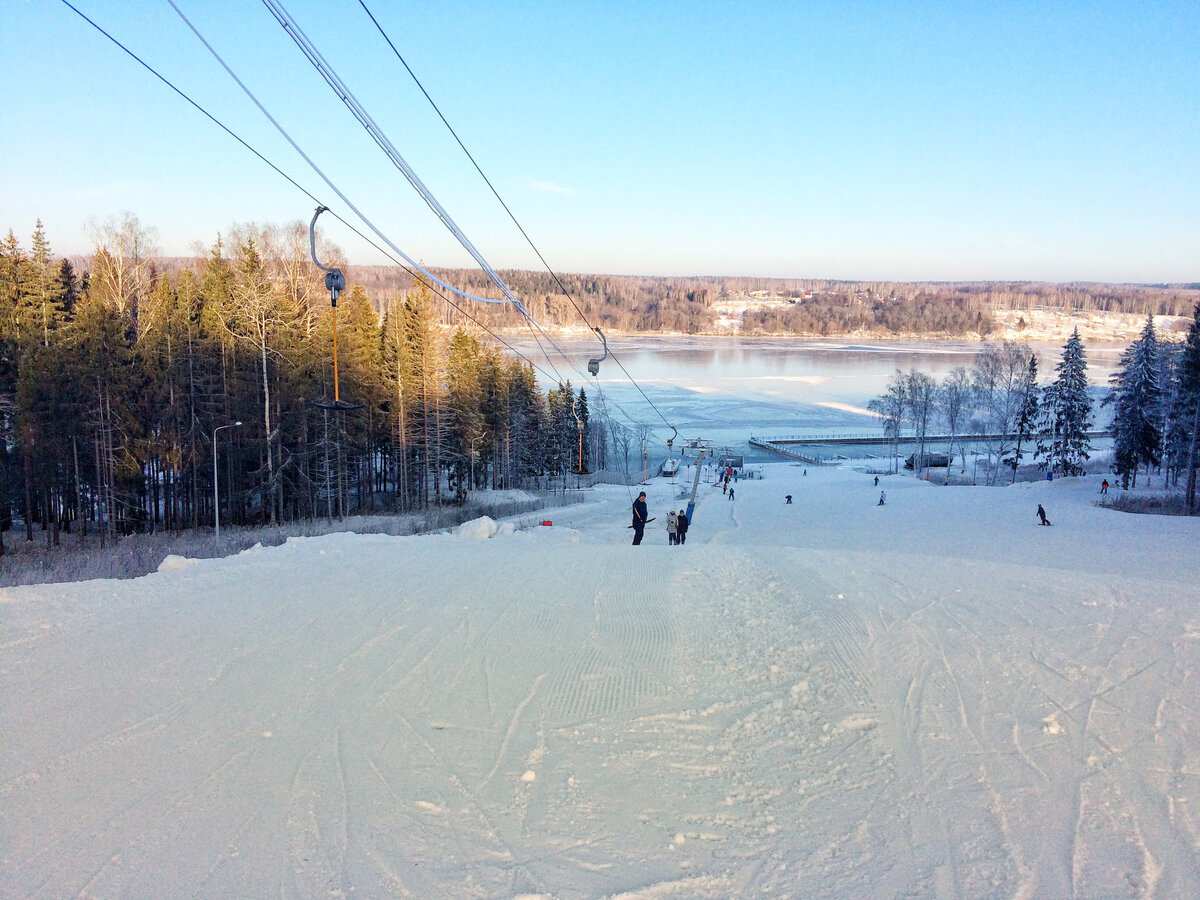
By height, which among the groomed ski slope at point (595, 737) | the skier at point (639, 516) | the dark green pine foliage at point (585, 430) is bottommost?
the dark green pine foliage at point (585, 430)

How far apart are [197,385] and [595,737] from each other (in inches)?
1205

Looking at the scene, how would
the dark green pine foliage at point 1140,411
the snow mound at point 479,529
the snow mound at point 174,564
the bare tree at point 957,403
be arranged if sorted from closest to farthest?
the snow mound at point 174,564
the snow mound at point 479,529
the dark green pine foliage at point 1140,411
the bare tree at point 957,403

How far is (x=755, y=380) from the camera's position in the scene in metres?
112

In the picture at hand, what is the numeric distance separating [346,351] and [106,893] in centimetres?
A: 2996

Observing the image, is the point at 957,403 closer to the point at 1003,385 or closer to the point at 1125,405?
the point at 1003,385

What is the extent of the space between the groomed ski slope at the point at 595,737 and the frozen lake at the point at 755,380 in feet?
189

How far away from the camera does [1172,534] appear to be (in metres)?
26.4

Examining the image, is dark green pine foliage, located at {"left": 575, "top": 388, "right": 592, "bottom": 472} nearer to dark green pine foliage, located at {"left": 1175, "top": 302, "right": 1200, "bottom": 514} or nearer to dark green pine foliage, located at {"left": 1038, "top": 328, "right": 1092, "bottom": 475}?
dark green pine foliage, located at {"left": 1038, "top": 328, "right": 1092, "bottom": 475}

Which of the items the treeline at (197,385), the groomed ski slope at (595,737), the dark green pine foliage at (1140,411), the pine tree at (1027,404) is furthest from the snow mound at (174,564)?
the pine tree at (1027,404)

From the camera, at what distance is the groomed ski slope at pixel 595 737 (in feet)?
15.9

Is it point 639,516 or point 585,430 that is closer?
point 639,516

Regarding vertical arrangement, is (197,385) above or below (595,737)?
above

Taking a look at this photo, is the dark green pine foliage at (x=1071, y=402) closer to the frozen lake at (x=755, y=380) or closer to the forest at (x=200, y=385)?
the frozen lake at (x=755, y=380)

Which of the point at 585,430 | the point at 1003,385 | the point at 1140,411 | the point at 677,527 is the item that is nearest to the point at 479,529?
the point at 677,527
